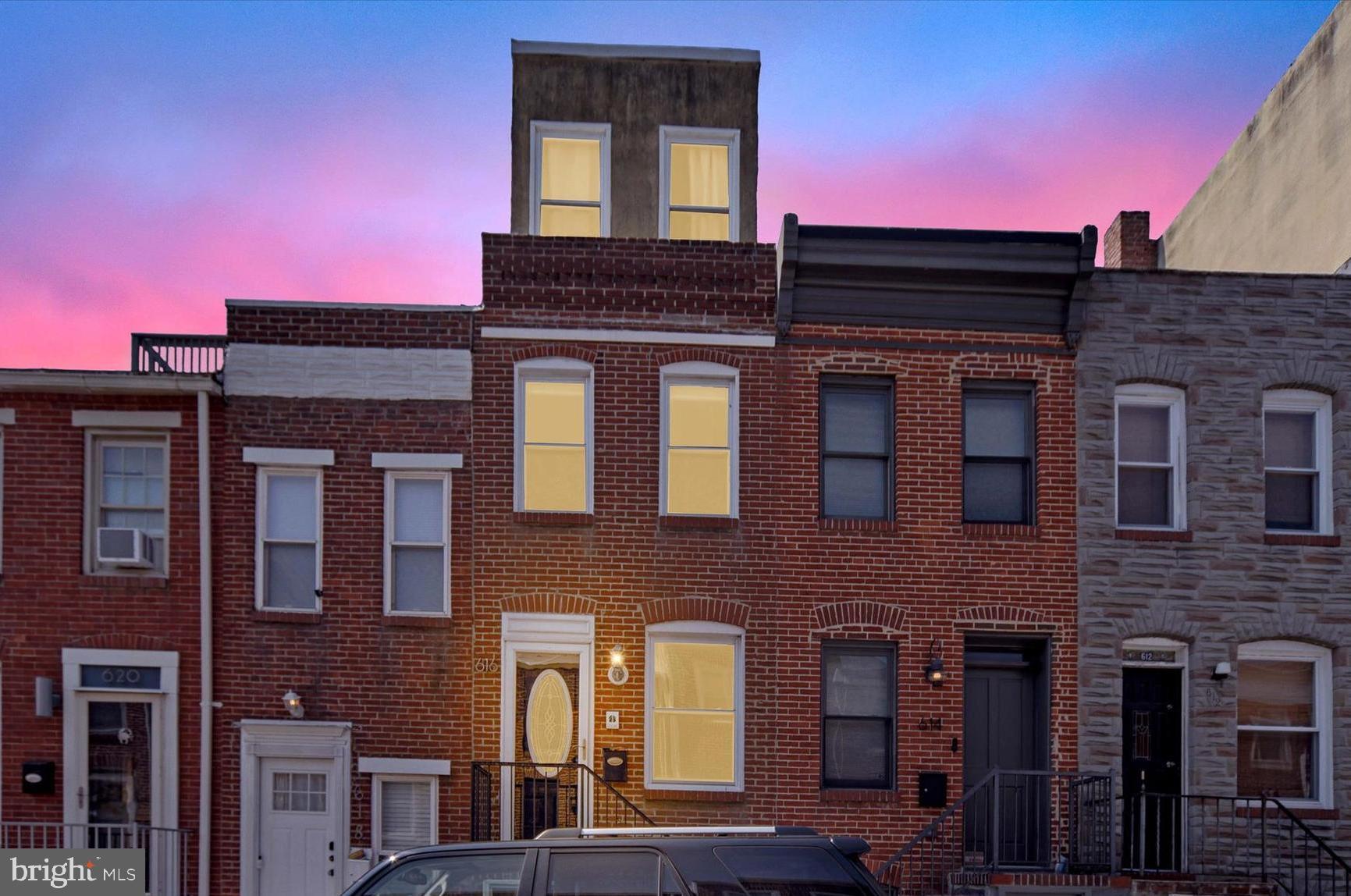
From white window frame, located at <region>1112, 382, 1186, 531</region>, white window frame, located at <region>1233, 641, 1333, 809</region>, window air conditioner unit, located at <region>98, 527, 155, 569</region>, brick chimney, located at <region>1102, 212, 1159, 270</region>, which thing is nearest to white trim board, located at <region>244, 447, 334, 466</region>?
window air conditioner unit, located at <region>98, 527, 155, 569</region>

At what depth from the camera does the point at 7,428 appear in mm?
13289

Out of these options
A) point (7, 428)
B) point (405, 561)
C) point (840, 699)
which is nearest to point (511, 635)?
point (405, 561)

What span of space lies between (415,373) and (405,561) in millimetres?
2194

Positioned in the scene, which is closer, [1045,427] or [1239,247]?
[1045,427]

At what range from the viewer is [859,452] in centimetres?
1348

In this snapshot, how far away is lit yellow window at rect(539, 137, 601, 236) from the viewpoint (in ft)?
47.1

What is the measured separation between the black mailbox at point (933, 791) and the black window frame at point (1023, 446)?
2.98 m

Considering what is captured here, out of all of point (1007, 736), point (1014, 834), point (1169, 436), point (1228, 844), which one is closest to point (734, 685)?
point (1007, 736)

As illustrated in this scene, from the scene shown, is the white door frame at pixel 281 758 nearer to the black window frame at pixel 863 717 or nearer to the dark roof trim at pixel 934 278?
the black window frame at pixel 863 717

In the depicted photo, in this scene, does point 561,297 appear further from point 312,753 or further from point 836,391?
point 312,753

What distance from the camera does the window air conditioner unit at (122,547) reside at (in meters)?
12.8

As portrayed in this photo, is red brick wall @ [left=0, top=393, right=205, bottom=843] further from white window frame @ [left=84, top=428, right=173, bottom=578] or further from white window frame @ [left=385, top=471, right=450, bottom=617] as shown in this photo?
white window frame @ [left=385, top=471, right=450, bottom=617]

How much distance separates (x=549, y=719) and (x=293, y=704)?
285cm

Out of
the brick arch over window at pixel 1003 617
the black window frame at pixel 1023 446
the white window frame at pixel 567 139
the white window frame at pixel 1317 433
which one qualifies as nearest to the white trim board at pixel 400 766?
the brick arch over window at pixel 1003 617
